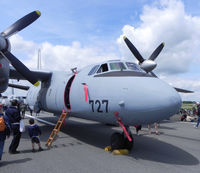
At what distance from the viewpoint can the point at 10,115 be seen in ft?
21.7

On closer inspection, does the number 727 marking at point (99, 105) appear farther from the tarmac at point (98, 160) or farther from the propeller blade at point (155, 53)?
the propeller blade at point (155, 53)

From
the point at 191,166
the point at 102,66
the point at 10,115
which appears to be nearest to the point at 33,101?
the point at 10,115

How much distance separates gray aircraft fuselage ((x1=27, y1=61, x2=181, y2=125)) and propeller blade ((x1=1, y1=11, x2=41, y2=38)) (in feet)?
16.5

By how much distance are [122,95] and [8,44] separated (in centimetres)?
697

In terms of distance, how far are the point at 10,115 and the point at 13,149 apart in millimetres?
1177

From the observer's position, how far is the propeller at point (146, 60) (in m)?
14.7

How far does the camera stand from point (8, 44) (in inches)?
374

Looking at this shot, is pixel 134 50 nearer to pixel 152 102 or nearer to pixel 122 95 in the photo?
pixel 122 95

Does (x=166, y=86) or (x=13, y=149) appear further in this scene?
(x=13, y=149)

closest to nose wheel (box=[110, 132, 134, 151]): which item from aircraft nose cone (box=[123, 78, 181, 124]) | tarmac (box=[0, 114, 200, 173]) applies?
tarmac (box=[0, 114, 200, 173])

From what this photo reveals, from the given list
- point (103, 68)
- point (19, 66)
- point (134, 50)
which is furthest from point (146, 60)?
point (19, 66)

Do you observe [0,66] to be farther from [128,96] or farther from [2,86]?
[128,96]

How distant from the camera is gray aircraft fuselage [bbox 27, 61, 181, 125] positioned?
5133 millimetres

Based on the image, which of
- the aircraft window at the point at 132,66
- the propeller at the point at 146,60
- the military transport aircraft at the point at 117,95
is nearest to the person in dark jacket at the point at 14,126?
the military transport aircraft at the point at 117,95
